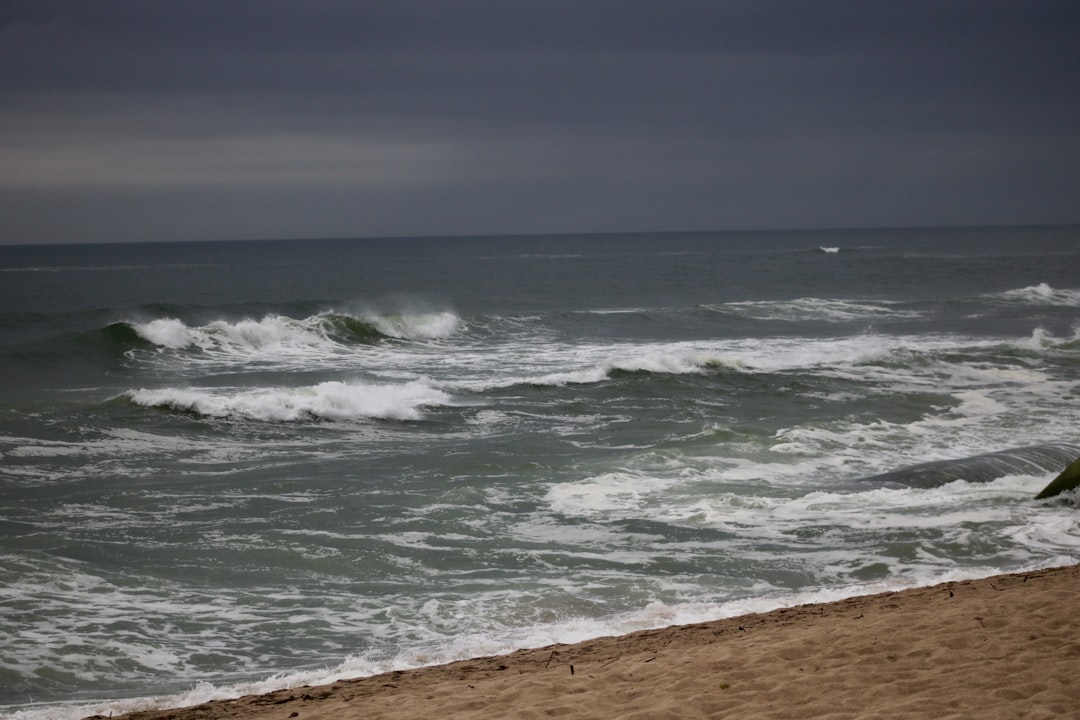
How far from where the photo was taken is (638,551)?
10.4 meters

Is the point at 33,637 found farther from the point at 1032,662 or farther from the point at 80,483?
the point at 1032,662

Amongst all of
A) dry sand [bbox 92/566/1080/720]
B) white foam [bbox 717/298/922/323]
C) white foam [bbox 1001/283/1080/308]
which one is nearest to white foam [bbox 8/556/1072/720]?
dry sand [bbox 92/566/1080/720]

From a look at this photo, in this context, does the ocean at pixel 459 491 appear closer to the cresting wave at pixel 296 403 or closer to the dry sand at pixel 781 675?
the cresting wave at pixel 296 403

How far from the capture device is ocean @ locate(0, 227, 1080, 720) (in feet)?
27.8

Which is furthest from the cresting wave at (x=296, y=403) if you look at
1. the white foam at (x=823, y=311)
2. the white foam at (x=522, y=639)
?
the white foam at (x=823, y=311)

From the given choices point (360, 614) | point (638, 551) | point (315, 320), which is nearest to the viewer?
point (360, 614)

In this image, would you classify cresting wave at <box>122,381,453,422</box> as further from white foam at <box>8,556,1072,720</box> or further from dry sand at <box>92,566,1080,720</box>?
dry sand at <box>92,566,1080,720</box>

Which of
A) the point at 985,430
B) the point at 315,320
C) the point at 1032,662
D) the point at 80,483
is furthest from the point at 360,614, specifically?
the point at 315,320

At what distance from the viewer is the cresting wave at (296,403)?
19.1 metres

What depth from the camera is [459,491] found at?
43.5ft

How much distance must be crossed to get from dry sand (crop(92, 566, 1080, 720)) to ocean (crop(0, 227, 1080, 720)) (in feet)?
2.26

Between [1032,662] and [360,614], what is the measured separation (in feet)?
17.6

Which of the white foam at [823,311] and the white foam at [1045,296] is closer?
the white foam at [823,311]

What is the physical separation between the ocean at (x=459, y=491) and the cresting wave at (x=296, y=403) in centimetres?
6
